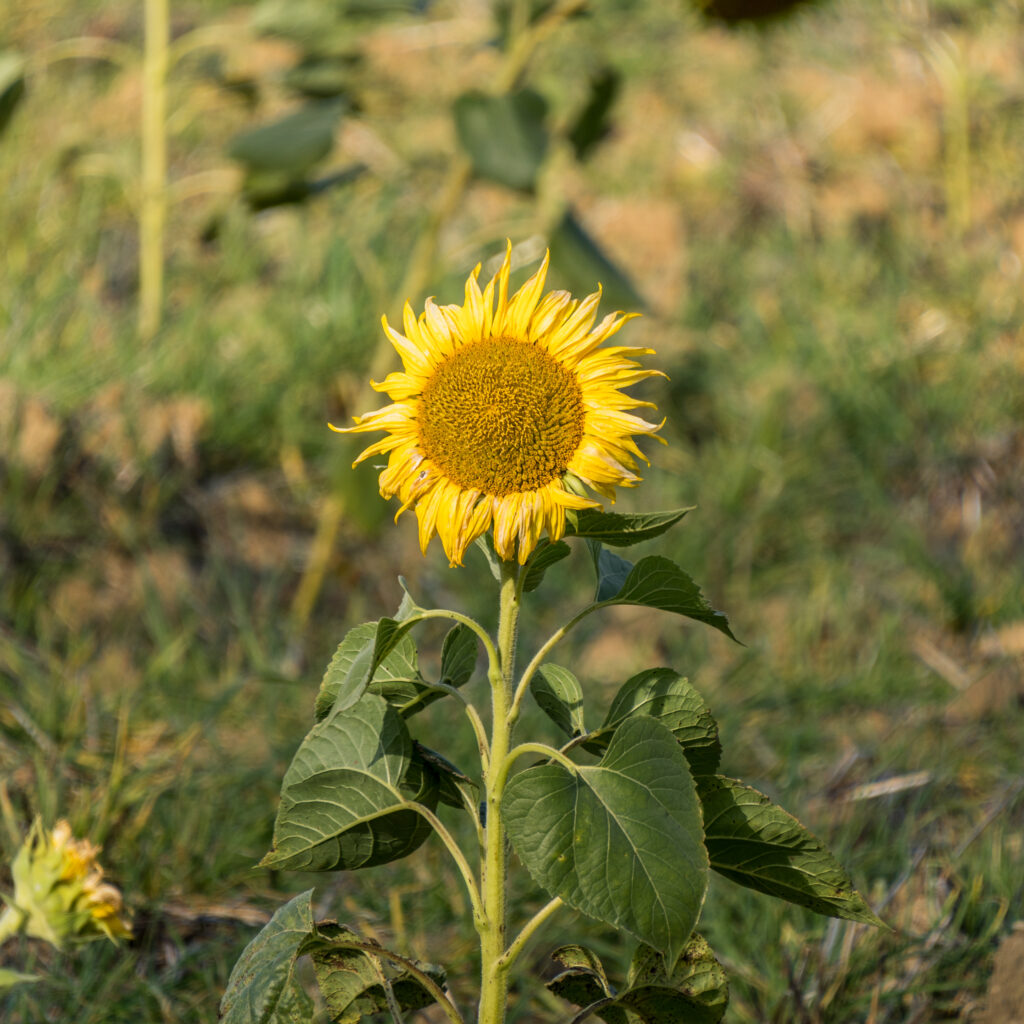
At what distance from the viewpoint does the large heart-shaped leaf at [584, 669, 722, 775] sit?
100 centimetres

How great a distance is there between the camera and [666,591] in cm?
97

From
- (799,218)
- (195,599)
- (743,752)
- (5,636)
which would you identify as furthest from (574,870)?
(799,218)

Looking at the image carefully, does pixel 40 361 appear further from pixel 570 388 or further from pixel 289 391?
pixel 570 388

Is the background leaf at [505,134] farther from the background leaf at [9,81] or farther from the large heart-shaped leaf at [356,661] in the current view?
the large heart-shaped leaf at [356,661]

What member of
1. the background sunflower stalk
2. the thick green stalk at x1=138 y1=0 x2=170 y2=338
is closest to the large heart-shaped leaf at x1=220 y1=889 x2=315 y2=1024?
the background sunflower stalk

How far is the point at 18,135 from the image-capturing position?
12.1ft

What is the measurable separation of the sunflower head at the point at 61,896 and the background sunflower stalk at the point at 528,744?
32 cm

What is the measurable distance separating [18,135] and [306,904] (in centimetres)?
333

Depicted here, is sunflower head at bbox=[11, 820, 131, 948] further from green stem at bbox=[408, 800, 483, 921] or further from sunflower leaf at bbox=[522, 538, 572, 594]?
sunflower leaf at bbox=[522, 538, 572, 594]

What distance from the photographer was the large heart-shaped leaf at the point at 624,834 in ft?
2.84

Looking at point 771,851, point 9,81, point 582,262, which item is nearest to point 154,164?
point 9,81

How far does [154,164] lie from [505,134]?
1103 mm

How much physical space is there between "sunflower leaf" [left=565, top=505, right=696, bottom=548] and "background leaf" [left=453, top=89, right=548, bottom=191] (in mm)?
1167

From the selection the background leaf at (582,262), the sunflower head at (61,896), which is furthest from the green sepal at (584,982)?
the background leaf at (582,262)
